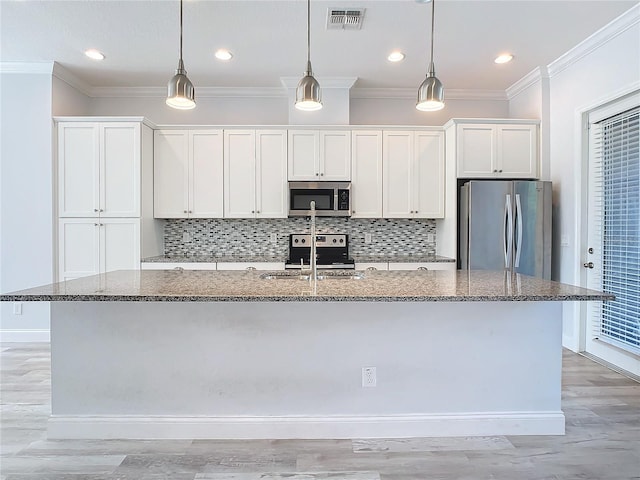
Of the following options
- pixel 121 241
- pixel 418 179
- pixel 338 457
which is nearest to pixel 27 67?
pixel 121 241

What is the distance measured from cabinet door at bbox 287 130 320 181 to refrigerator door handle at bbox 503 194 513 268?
1.91 m

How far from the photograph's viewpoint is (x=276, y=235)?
4.71 m

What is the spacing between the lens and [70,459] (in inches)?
80.1

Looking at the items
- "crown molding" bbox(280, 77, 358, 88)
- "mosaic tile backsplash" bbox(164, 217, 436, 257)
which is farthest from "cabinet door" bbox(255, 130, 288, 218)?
"crown molding" bbox(280, 77, 358, 88)

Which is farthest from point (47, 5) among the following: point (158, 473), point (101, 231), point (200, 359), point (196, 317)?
point (158, 473)

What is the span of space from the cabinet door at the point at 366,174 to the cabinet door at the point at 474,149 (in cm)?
83

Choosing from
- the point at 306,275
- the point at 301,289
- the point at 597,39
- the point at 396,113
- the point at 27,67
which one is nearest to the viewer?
the point at 301,289

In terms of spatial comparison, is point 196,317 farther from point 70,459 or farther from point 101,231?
point 101,231

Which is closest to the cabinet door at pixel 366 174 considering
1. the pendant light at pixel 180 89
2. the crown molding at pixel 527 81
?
the crown molding at pixel 527 81

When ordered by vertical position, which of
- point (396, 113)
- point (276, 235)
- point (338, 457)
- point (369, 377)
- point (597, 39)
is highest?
point (597, 39)

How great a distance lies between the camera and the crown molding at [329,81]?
428 cm

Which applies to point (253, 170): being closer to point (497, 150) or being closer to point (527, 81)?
point (497, 150)

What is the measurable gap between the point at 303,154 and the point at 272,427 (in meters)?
2.89

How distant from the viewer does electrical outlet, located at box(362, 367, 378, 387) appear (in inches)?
88.4
